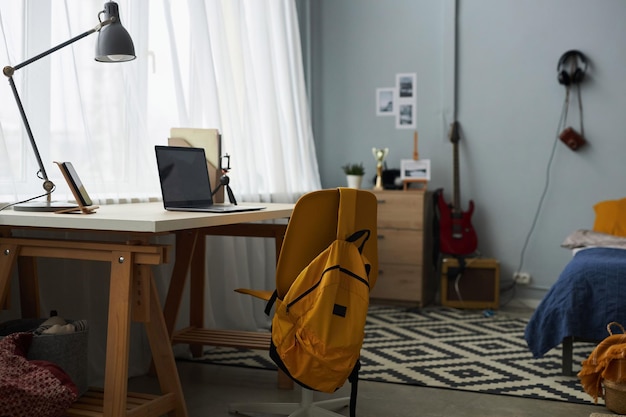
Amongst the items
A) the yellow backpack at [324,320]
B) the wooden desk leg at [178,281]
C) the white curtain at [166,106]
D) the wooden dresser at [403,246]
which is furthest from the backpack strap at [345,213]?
the wooden dresser at [403,246]

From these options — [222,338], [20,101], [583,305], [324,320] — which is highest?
[20,101]

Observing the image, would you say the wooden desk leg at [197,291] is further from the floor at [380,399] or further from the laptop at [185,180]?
the laptop at [185,180]

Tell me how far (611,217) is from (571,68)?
1029mm

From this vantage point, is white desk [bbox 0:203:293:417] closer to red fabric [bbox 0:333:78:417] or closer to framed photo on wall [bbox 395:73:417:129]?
red fabric [bbox 0:333:78:417]

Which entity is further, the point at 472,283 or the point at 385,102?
the point at 385,102

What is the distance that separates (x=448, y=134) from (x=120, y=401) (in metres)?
3.51

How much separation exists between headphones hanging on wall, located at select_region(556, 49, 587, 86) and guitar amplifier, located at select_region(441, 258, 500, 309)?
→ 1.25m

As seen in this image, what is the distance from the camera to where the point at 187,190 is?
2.82 m

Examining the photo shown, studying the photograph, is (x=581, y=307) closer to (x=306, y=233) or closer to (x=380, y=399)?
(x=380, y=399)

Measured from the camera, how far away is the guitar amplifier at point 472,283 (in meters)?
4.83

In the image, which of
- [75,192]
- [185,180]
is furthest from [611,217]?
[75,192]

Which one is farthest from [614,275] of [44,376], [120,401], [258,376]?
[44,376]

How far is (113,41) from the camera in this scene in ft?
8.34

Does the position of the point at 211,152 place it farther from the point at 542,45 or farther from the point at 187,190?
the point at 542,45
